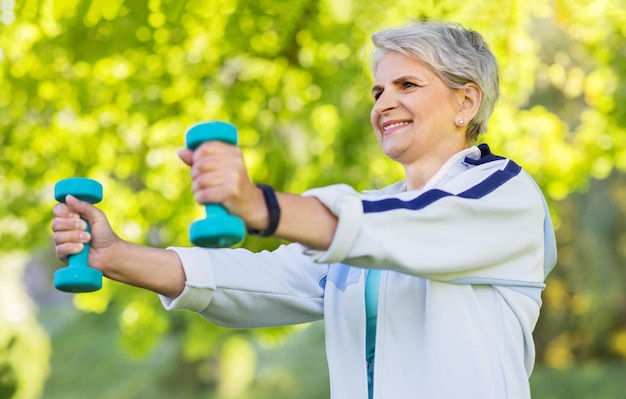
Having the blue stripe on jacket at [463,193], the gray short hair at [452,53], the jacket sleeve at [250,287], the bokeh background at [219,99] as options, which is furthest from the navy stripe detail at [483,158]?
the bokeh background at [219,99]

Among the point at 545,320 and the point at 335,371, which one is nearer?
the point at 335,371

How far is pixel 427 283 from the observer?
2.26m

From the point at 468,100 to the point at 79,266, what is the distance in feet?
3.91

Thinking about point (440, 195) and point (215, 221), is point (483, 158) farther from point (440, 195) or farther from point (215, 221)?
point (215, 221)

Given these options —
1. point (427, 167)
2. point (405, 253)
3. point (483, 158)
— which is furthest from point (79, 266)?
point (483, 158)

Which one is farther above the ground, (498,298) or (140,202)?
(140,202)

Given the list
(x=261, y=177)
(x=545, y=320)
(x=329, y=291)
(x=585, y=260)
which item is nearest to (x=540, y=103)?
(x=585, y=260)

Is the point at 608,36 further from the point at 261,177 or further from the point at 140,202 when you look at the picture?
the point at 140,202

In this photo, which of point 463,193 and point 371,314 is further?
point 371,314

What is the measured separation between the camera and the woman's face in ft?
8.27

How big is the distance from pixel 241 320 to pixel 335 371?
32cm

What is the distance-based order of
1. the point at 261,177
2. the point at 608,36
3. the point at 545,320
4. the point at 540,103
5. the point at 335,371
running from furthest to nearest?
the point at 545,320
the point at 540,103
the point at 261,177
the point at 608,36
the point at 335,371

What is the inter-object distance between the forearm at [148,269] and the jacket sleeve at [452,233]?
23.4 inches

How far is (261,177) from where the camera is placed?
6.83m
